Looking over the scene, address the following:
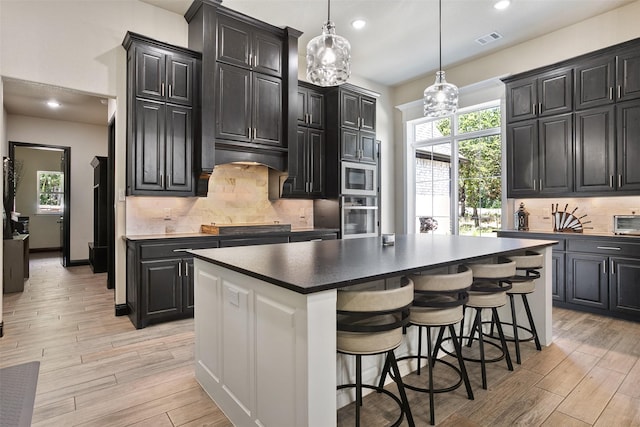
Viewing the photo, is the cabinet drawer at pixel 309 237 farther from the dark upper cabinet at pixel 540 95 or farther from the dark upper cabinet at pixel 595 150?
the dark upper cabinet at pixel 595 150

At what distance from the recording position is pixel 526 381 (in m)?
2.39

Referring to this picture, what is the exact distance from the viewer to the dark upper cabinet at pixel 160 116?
12.0 ft

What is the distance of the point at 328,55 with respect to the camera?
8.38 ft

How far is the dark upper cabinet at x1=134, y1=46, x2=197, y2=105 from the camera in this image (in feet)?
12.0

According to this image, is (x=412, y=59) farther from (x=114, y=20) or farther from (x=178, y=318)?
(x=178, y=318)

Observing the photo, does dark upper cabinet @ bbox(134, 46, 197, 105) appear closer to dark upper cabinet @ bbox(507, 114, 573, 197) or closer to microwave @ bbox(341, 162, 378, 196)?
microwave @ bbox(341, 162, 378, 196)

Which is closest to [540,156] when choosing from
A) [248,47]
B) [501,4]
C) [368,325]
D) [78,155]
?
[501,4]

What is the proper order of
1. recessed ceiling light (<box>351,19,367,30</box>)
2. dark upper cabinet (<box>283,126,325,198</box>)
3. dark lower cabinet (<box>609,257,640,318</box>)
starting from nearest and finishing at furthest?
dark lower cabinet (<box>609,257,640,318</box>)
recessed ceiling light (<box>351,19,367,30</box>)
dark upper cabinet (<box>283,126,325,198</box>)

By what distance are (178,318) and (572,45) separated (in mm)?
5815

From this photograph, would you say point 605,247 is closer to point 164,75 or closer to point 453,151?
point 453,151

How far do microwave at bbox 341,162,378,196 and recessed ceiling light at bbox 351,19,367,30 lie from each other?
1807 mm

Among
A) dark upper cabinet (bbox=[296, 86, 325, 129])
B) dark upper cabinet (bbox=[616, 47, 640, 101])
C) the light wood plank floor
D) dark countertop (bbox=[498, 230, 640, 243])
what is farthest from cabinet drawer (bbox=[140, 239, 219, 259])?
dark upper cabinet (bbox=[616, 47, 640, 101])

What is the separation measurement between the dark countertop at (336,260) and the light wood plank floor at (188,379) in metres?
0.88

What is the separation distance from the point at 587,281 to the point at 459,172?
101 inches
